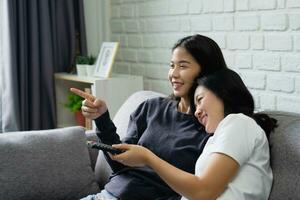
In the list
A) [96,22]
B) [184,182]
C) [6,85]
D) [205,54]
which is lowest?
[184,182]

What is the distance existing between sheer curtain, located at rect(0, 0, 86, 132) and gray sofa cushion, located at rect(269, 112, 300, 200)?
176 cm

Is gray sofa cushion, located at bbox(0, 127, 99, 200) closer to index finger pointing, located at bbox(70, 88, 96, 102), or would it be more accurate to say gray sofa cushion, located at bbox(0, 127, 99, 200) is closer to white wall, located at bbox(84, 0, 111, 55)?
index finger pointing, located at bbox(70, 88, 96, 102)

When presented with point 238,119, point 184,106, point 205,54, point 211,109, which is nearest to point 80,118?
point 184,106

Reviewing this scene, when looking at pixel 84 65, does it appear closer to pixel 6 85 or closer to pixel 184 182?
pixel 6 85

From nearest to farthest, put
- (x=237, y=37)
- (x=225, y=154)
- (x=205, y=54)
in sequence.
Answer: (x=225, y=154), (x=205, y=54), (x=237, y=37)

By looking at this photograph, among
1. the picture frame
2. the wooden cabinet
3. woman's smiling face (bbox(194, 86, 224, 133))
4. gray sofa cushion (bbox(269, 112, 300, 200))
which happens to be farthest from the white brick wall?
woman's smiling face (bbox(194, 86, 224, 133))

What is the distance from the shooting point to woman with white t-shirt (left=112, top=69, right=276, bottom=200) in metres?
1.25

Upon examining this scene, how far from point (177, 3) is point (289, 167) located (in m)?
1.34

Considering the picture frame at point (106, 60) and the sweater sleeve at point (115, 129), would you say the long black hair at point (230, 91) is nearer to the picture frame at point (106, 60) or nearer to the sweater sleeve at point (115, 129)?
the sweater sleeve at point (115, 129)

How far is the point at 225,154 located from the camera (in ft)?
4.09

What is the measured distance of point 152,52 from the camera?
2699 millimetres

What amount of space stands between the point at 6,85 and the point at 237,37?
55.8 inches

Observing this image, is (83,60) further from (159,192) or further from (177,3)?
(159,192)

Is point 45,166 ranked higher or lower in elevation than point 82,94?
lower
